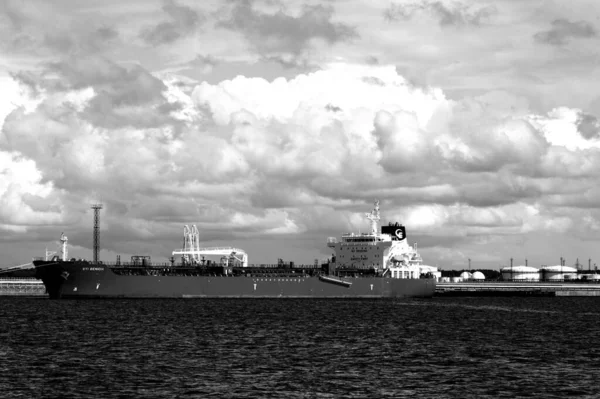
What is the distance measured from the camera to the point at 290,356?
42.5 m

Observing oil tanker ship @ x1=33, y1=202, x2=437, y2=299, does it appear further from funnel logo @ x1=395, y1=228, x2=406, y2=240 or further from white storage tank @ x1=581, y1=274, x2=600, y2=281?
white storage tank @ x1=581, y1=274, x2=600, y2=281

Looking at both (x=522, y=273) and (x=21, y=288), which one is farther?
(x=522, y=273)

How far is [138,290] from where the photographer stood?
87.8 m

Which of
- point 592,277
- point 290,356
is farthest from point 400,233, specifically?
point 592,277

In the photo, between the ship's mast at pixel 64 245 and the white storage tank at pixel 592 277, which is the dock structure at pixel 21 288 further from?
the white storage tank at pixel 592 277

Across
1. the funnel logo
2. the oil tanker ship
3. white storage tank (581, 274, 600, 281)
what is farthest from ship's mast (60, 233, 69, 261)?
white storage tank (581, 274, 600, 281)

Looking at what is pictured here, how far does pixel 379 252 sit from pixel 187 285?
26.0m

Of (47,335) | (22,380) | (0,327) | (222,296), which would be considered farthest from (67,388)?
(222,296)

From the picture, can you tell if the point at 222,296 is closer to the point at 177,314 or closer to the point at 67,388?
the point at 177,314

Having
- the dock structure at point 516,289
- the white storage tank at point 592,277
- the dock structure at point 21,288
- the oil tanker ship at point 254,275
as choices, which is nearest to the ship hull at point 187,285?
the oil tanker ship at point 254,275

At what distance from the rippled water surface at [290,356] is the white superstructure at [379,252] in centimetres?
3419

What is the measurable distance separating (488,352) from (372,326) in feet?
54.7

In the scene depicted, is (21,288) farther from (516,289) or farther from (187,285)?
(516,289)

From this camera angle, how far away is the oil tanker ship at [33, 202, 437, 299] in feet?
282
